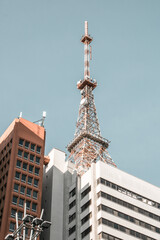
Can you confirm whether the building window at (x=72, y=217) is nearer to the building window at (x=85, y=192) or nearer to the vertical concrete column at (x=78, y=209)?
the vertical concrete column at (x=78, y=209)

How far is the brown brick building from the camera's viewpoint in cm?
9944

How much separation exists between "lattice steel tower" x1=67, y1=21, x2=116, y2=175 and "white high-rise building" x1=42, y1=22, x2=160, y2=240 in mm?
418

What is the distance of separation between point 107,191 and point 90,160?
20880mm

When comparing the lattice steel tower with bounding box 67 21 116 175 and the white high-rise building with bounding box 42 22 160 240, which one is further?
the lattice steel tower with bounding box 67 21 116 175

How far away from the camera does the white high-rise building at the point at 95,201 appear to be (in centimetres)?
10525

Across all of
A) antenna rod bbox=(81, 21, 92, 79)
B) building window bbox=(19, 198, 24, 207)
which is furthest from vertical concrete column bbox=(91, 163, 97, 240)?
antenna rod bbox=(81, 21, 92, 79)

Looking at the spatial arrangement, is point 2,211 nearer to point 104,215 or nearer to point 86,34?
point 104,215

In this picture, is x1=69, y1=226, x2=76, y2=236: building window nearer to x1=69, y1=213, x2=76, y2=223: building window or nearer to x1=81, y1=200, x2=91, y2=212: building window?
x1=69, y1=213, x2=76, y2=223: building window

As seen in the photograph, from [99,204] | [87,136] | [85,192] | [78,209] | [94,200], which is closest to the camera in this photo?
[99,204]

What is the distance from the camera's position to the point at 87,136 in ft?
451

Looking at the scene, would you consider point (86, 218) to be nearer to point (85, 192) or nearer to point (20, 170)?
point (85, 192)

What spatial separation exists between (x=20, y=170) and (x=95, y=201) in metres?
19.2

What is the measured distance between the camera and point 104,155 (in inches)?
5369

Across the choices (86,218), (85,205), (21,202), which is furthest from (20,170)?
(86,218)
